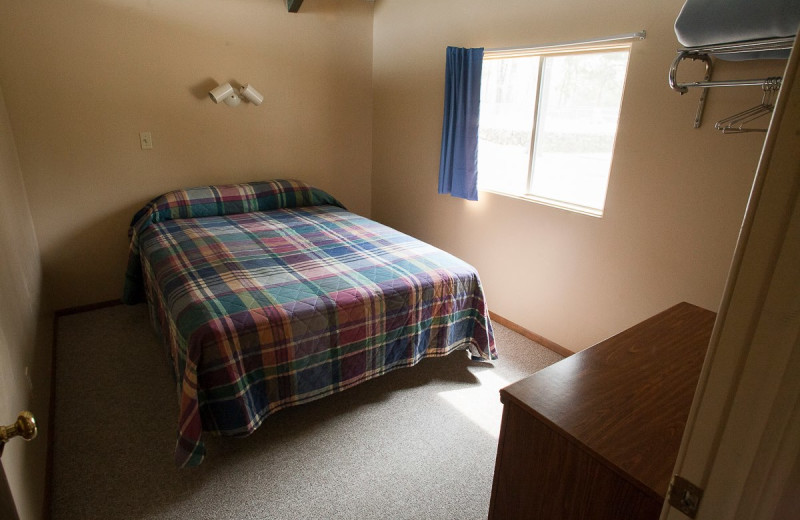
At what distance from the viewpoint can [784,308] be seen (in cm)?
46

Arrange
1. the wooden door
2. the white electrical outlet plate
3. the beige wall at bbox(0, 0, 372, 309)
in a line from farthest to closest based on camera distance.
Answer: the white electrical outlet plate, the beige wall at bbox(0, 0, 372, 309), the wooden door

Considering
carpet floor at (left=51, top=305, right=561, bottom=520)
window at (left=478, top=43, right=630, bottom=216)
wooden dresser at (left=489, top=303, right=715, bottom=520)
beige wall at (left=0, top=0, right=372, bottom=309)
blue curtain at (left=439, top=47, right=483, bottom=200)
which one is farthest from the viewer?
blue curtain at (left=439, top=47, right=483, bottom=200)

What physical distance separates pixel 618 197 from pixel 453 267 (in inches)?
36.4

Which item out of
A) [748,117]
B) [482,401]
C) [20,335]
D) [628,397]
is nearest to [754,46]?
[748,117]

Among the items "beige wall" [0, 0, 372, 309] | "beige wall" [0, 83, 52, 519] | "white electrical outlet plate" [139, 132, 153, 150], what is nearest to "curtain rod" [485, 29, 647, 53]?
"beige wall" [0, 0, 372, 309]

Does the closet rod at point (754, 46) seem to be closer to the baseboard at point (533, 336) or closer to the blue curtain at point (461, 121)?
the blue curtain at point (461, 121)

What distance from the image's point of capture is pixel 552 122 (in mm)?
2719

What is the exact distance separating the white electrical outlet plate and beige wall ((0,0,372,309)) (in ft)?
0.12

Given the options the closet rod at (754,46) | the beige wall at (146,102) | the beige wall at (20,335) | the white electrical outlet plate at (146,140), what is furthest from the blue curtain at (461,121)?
the beige wall at (20,335)

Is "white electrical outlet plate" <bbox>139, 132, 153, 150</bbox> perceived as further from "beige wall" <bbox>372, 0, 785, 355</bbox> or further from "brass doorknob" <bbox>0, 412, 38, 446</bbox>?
"brass doorknob" <bbox>0, 412, 38, 446</bbox>

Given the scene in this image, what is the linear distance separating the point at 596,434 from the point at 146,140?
326 centimetres

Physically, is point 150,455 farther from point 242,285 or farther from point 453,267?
point 453,267

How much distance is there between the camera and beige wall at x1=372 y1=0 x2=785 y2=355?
2006mm

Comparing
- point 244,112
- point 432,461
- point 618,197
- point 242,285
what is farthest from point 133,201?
point 618,197
